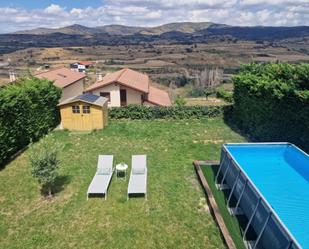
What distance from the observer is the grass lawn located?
30.6 feet

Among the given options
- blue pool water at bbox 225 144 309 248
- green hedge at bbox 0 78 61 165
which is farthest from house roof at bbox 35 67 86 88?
blue pool water at bbox 225 144 309 248

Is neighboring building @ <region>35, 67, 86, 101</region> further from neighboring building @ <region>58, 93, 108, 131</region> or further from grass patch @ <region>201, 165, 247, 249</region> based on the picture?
grass patch @ <region>201, 165, 247, 249</region>

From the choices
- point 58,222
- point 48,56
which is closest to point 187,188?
point 58,222

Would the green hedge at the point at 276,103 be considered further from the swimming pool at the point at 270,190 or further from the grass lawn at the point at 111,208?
the grass lawn at the point at 111,208

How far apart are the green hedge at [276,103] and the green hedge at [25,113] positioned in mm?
14274

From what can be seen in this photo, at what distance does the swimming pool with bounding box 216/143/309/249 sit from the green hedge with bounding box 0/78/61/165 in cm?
1122

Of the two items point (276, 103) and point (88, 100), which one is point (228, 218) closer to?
point (276, 103)

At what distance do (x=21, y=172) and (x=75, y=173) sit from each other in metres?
2.81

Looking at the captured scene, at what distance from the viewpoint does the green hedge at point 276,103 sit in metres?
14.3

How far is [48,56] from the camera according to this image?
134m

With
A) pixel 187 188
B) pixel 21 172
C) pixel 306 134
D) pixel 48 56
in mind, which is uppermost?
pixel 306 134

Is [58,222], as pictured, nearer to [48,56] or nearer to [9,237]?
[9,237]

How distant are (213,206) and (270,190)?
2.26 m

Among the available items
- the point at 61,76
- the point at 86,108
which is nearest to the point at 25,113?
the point at 86,108
